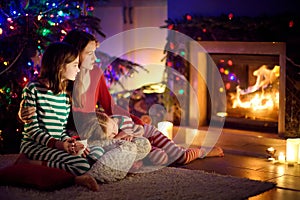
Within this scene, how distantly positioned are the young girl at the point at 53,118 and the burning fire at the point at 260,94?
1.68 m

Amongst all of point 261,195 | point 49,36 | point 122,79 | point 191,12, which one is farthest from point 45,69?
point 122,79

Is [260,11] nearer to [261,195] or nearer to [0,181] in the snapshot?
[261,195]

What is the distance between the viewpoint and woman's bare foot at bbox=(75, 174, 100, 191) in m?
2.83

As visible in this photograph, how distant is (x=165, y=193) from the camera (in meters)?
2.77

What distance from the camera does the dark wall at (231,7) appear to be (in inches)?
158

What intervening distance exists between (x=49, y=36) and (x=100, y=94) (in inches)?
24.4

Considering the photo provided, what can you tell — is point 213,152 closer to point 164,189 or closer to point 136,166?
point 136,166

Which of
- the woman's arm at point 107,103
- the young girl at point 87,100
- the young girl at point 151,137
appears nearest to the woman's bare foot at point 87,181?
the young girl at point 87,100

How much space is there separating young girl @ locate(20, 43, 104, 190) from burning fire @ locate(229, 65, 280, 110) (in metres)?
1.68

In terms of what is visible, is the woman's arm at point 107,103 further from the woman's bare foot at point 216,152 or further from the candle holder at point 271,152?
the candle holder at point 271,152

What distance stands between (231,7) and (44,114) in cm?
178

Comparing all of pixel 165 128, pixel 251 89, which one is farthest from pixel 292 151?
pixel 251 89

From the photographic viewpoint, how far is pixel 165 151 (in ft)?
11.5

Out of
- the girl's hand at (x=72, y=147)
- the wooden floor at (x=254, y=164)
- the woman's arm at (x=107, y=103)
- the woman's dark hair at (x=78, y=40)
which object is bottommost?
the wooden floor at (x=254, y=164)
